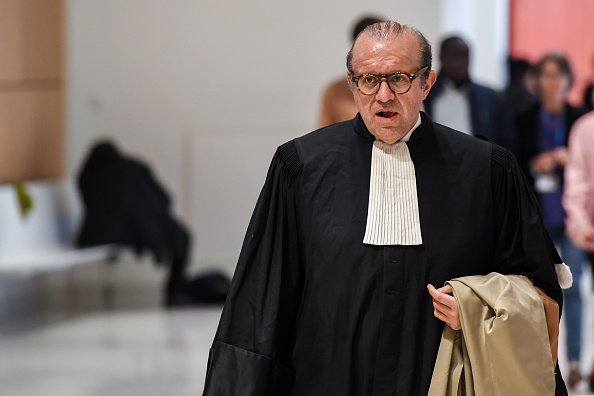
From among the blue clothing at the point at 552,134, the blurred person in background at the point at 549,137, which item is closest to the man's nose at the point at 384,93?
the blurred person in background at the point at 549,137

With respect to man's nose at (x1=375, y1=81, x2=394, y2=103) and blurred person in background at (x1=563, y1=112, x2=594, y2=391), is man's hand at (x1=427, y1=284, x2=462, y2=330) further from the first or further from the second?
blurred person in background at (x1=563, y1=112, x2=594, y2=391)

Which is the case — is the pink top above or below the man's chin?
below

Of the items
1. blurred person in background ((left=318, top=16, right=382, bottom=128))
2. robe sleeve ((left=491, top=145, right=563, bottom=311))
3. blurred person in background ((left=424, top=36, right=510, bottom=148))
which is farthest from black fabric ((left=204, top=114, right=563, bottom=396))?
blurred person in background ((left=424, top=36, right=510, bottom=148))

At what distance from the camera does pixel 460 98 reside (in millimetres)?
6348

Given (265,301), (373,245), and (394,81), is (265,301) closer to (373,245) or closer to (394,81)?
(373,245)

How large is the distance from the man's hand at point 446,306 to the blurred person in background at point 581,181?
340 cm

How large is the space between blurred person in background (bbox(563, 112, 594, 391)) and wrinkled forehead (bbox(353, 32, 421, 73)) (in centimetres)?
344

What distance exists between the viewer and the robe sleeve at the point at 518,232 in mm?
2668

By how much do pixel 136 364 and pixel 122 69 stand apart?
4.88 meters

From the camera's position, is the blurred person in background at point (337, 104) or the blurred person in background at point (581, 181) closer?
the blurred person in background at point (337, 104)

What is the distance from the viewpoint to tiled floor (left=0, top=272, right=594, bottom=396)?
652cm

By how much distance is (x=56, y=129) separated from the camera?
10375 millimetres

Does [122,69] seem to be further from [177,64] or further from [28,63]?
[28,63]

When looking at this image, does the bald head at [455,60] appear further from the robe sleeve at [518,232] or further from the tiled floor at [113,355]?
the robe sleeve at [518,232]
